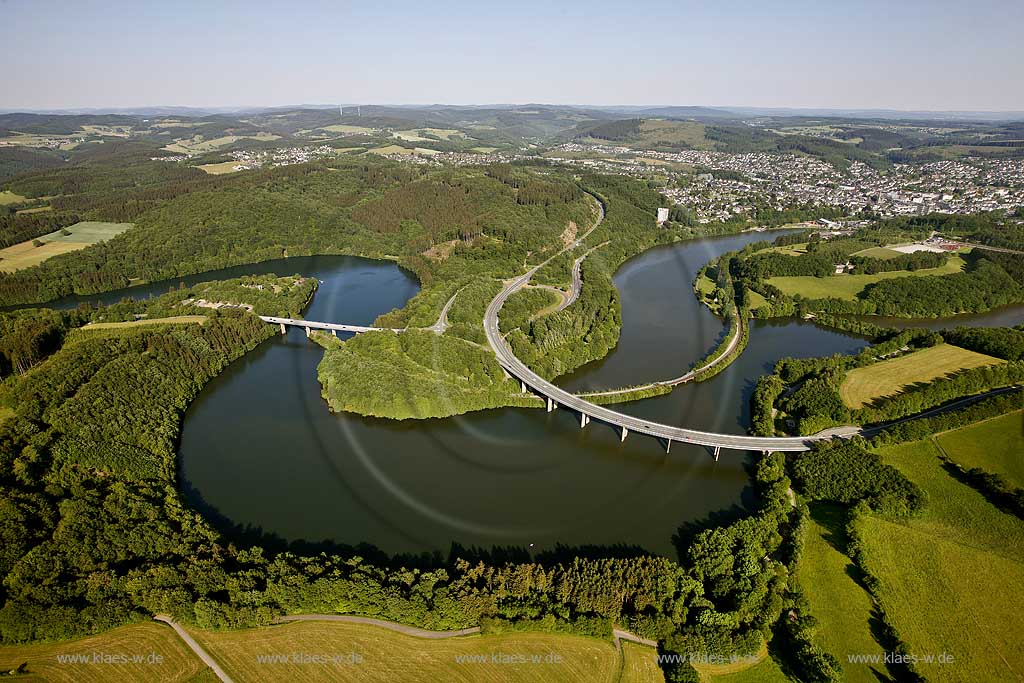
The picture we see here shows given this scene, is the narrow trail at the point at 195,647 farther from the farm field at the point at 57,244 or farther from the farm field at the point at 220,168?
the farm field at the point at 220,168

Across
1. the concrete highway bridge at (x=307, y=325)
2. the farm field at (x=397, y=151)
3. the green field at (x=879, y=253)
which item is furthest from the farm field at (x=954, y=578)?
the farm field at (x=397, y=151)

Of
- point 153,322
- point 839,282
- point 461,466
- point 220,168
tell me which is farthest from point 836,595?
point 220,168

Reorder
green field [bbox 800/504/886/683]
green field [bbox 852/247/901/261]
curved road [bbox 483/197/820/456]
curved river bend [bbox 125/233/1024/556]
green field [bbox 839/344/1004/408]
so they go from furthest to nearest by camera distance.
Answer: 1. green field [bbox 852/247/901/261]
2. green field [bbox 839/344/1004/408]
3. curved road [bbox 483/197/820/456]
4. curved river bend [bbox 125/233/1024/556]
5. green field [bbox 800/504/886/683]

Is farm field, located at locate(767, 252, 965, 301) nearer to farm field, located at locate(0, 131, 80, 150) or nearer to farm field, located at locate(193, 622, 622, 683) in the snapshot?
farm field, located at locate(193, 622, 622, 683)

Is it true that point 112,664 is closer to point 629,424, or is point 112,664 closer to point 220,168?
point 629,424

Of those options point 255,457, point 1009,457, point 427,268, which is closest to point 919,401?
point 1009,457

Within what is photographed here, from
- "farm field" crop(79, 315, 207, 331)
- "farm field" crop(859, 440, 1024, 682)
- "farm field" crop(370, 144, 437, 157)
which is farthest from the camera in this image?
"farm field" crop(370, 144, 437, 157)

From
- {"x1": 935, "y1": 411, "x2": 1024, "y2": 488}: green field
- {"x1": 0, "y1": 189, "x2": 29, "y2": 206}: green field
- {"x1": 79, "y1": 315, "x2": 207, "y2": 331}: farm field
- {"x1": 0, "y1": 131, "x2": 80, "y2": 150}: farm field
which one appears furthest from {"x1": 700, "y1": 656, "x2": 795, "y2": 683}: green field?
{"x1": 0, "y1": 131, "x2": 80, "y2": 150}: farm field
